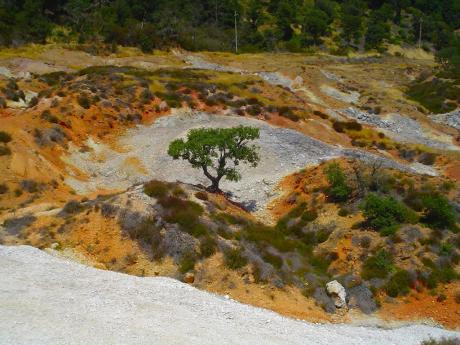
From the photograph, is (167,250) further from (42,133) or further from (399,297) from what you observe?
(42,133)

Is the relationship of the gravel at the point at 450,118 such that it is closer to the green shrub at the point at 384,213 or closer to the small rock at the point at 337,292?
the green shrub at the point at 384,213

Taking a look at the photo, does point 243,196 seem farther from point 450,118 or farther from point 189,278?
point 450,118

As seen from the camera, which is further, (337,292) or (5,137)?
(5,137)

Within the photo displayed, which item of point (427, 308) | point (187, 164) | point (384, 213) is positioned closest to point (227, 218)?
point (384, 213)

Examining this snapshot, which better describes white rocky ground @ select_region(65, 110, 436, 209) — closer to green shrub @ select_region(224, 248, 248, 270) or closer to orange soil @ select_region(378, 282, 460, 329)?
green shrub @ select_region(224, 248, 248, 270)

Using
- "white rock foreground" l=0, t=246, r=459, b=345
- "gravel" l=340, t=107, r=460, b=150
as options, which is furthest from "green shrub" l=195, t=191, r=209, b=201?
"gravel" l=340, t=107, r=460, b=150

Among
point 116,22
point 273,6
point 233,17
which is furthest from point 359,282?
point 273,6
